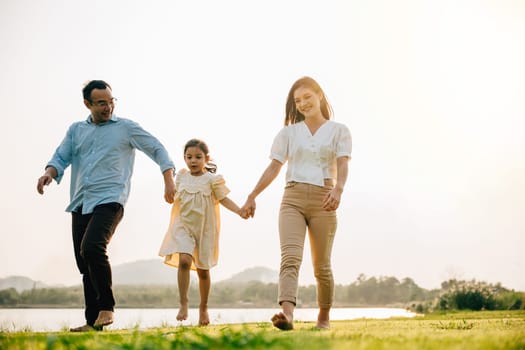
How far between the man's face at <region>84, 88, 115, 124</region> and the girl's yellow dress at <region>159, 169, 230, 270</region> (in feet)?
4.65

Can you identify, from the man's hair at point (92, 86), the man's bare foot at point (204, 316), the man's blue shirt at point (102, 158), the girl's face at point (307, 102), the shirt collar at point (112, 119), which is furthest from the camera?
the man's bare foot at point (204, 316)

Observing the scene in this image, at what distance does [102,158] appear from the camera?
701 cm

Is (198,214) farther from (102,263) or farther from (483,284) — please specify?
(483,284)

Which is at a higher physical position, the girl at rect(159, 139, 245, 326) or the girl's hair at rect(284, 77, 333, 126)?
the girl's hair at rect(284, 77, 333, 126)

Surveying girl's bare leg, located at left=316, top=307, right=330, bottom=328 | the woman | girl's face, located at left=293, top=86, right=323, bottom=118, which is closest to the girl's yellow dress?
the woman

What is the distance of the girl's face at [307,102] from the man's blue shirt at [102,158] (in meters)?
1.77

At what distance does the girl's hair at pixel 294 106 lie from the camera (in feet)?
21.0

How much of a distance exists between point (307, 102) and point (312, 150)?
0.53 m

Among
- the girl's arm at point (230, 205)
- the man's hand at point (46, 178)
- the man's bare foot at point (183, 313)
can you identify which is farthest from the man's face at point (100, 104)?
the man's bare foot at point (183, 313)

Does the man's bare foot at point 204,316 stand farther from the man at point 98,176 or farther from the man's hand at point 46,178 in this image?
the man's hand at point 46,178

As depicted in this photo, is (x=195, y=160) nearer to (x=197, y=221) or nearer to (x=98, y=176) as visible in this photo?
(x=197, y=221)

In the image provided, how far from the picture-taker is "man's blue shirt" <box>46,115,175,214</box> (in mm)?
6902

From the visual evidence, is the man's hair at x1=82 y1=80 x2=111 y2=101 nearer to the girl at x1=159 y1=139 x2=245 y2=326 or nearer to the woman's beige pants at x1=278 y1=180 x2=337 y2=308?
the girl at x1=159 y1=139 x2=245 y2=326

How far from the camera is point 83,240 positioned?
21.5 ft
